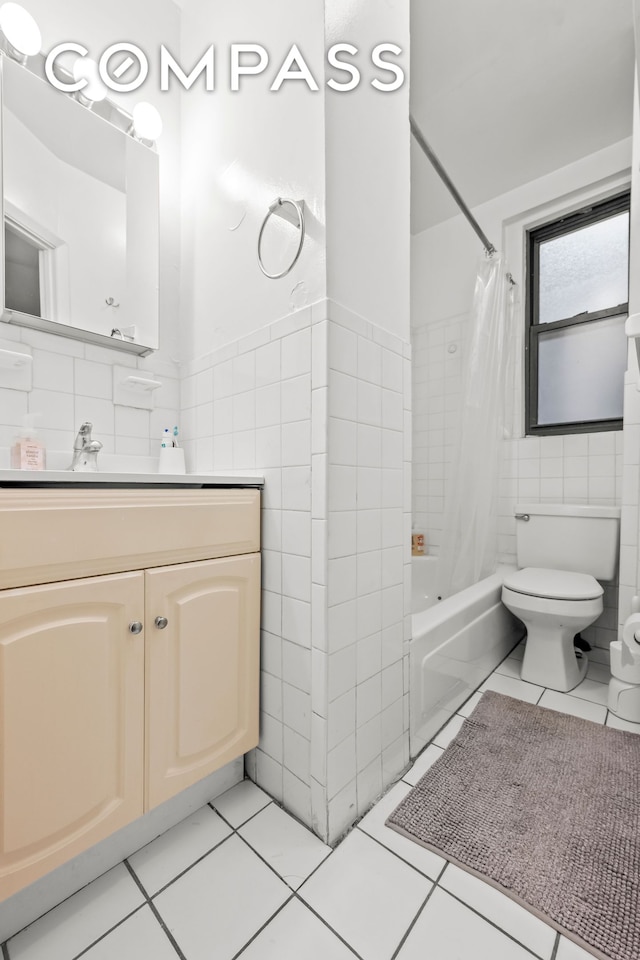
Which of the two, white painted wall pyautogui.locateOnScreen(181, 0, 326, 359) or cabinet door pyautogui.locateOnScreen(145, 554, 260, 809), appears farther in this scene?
white painted wall pyautogui.locateOnScreen(181, 0, 326, 359)

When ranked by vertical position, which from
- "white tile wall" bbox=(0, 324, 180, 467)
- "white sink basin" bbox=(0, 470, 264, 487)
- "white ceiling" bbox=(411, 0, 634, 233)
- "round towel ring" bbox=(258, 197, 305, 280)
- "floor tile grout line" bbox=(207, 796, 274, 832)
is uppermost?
"white ceiling" bbox=(411, 0, 634, 233)

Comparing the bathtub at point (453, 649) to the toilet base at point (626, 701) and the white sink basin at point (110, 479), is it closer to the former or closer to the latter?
the toilet base at point (626, 701)

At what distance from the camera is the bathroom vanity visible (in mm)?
717

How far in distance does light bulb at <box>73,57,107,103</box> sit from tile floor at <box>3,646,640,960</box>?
2.08 metres

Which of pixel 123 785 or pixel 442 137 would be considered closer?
pixel 123 785

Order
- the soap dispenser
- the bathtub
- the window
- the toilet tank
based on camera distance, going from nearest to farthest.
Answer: the soap dispenser, the bathtub, the toilet tank, the window

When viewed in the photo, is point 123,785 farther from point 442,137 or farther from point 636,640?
point 442,137

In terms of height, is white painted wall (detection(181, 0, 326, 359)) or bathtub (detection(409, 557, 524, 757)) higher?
white painted wall (detection(181, 0, 326, 359))

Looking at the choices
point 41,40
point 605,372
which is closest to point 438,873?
point 605,372

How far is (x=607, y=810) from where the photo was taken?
1080mm

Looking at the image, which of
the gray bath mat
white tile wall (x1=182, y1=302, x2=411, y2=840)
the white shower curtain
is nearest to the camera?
the gray bath mat

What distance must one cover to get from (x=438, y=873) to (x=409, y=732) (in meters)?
0.36

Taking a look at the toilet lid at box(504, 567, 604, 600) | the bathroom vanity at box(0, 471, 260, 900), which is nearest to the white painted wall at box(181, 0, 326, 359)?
the bathroom vanity at box(0, 471, 260, 900)

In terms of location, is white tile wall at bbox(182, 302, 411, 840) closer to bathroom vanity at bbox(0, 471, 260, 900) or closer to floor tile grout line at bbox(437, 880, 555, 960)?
bathroom vanity at bbox(0, 471, 260, 900)
